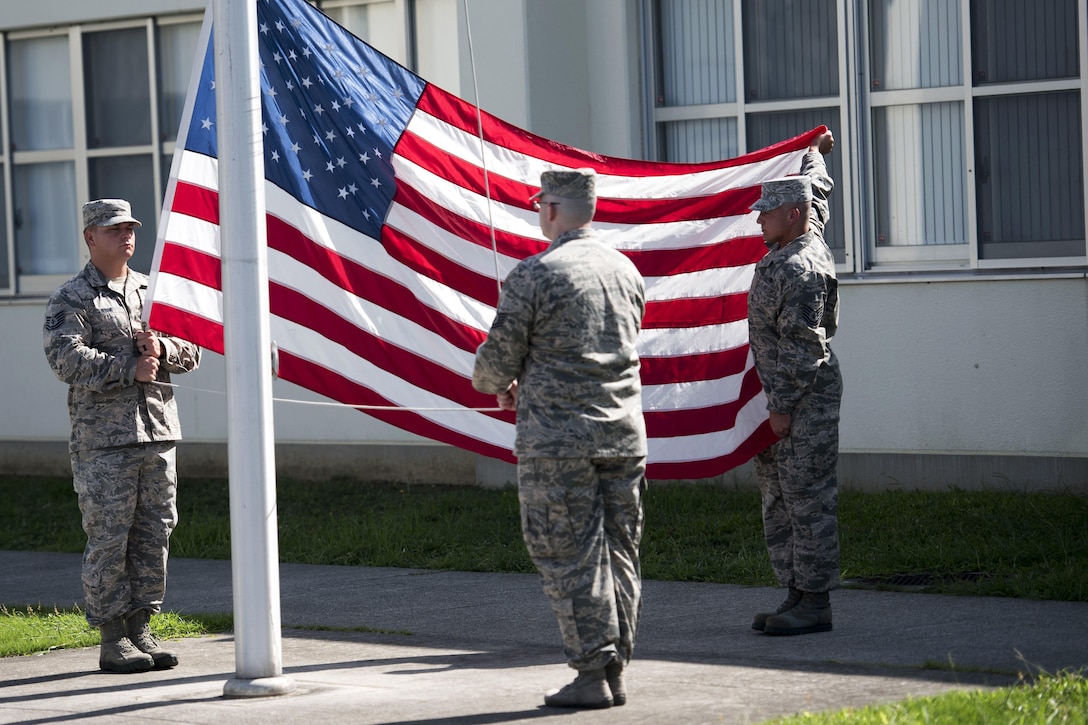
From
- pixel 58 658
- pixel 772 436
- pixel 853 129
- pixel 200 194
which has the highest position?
pixel 853 129

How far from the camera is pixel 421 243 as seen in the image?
25.1ft

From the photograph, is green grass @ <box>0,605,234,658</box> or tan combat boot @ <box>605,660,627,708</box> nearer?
tan combat boot @ <box>605,660,627,708</box>

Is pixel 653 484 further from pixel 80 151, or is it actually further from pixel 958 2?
pixel 80 151

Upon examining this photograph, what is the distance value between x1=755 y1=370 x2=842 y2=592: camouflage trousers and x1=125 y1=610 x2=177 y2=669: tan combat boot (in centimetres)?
300

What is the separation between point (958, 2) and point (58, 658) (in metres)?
7.91

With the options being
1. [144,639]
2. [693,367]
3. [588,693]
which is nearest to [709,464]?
[693,367]

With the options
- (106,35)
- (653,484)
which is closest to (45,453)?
(106,35)

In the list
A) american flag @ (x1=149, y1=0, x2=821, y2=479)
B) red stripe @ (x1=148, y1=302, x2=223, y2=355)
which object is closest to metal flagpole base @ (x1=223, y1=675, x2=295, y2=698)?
american flag @ (x1=149, y1=0, x2=821, y2=479)

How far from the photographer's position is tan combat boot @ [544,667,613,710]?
19.9 ft

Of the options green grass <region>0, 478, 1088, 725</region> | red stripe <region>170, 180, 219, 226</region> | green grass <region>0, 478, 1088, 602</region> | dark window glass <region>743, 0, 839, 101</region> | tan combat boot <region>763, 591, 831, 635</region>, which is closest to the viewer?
red stripe <region>170, 180, 219, 226</region>

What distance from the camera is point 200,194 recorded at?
7191 mm

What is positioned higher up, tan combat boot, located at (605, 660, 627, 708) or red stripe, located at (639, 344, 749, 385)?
red stripe, located at (639, 344, 749, 385)

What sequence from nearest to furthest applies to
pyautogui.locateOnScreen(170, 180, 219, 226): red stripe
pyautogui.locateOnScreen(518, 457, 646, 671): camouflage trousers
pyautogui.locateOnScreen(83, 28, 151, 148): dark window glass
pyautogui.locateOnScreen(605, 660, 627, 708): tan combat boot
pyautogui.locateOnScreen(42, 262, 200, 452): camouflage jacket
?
pyautogui.locateOnScreen(518, 457, 646, 671): camouflage trousers → pyautogui.locateOnScreen(605, 660, 627, 708): tan combat boot → pyautogui.locateOnScreen(170, 180, 219, 226): red stripe → pyautogui.locateOnScreen(42, 262, 200, 452): camouflage jacket → pyautogui.locateOnScreen(83, 28, 151, 148): dark window glass

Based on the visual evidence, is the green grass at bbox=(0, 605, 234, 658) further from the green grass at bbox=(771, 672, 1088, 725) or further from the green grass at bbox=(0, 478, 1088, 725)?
the green grass at bbox=(771, 672, 1088, 725)
